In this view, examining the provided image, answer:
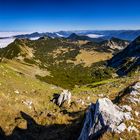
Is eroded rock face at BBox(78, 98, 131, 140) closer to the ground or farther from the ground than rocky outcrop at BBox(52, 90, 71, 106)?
farther from the ground

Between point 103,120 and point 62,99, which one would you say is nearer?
point 103,120

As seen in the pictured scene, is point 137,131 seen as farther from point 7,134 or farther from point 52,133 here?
point 7,134

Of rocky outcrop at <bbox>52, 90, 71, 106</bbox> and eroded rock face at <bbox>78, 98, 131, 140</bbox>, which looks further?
rocky outcrop at <bbox>52, 90, 71, 106</bbox>

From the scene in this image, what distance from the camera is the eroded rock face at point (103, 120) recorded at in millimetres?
25141

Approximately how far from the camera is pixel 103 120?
26016mm

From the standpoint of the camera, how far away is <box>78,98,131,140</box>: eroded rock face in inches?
990

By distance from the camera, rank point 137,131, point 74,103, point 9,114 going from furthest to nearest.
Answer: point 74,103, point 9,114, point 137,131

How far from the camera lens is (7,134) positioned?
1497 inches

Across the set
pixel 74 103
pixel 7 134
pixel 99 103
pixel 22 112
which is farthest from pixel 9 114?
pixel 99 103

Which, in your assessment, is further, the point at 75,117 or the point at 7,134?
the point at 75,117

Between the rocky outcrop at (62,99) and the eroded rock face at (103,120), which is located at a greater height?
the eroded rock face at (103,120)

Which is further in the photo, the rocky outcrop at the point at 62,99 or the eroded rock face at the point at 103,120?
the rocky outcrop at the point at 62,99

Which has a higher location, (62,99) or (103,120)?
(103,120)

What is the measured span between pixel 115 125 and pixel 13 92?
1210 inches
